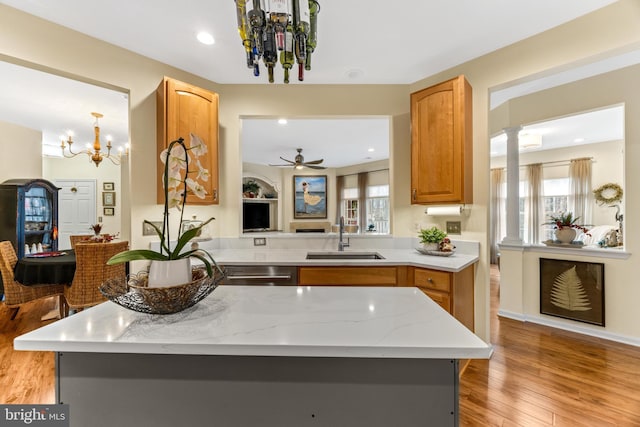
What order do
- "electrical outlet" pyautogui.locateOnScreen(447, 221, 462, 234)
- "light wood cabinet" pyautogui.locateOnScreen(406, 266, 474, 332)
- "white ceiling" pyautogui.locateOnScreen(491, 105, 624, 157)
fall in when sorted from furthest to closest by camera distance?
"white ceiling" pyautogui.locateOnScreen(491, 105, 624, 157)
"electrical outlet" pyautogui.locateOnScreen(447, 221, 462, 234)
"light wood cabinet" pyautogui.locateOnScreen(406, 266, 474, 332)

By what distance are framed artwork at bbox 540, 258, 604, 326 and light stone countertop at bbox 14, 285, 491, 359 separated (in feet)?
9.44

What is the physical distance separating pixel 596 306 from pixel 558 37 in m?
2.53

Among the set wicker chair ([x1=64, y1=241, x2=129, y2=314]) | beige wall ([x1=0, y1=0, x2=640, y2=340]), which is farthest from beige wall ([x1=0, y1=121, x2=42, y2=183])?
beige wall ([x1=0, y1=0, x2=640, y2=340])

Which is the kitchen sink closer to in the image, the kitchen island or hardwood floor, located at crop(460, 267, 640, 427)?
hardwood floor, located at crop(460, 267, 640, 427)

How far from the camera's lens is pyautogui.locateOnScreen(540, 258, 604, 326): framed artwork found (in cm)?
265

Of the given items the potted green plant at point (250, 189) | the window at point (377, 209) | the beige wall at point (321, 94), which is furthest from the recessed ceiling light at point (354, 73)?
the potted green plant at point (250, 189)

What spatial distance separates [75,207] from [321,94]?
6396 mm

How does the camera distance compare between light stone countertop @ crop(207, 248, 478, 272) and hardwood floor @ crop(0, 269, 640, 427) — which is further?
light stone countertop @ crop(207, 248, 478, 272)

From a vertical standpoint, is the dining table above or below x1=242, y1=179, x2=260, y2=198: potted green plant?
below

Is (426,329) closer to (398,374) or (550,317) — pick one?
(398,374)

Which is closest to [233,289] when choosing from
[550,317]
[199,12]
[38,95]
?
[199,12]

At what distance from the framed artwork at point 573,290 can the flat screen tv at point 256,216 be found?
6.18 m

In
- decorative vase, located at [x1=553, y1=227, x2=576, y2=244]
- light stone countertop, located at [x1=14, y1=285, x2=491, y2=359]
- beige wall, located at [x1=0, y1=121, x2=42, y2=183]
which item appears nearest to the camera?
light stone countertop, located at [x1=14, y1=285, x2=491, y2=359]

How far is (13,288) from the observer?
2.67 meters
